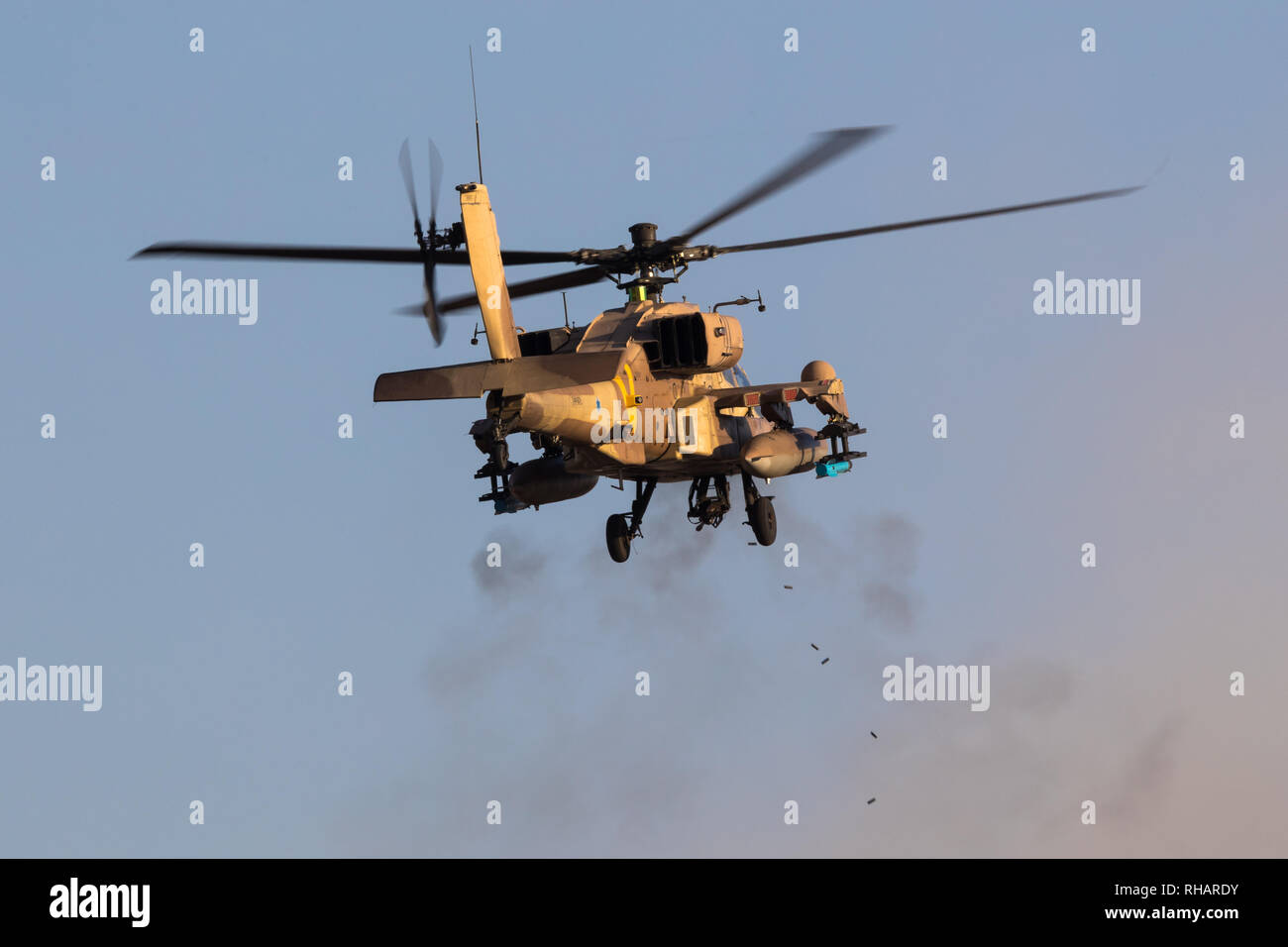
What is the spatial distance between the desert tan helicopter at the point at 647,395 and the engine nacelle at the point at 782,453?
1.2 inches

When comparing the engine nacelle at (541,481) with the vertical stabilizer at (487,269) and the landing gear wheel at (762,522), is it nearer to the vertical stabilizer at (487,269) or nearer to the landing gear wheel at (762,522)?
the landing gear wheel at (762,522)

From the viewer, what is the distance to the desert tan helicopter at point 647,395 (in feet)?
132

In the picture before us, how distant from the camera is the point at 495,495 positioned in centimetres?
4516

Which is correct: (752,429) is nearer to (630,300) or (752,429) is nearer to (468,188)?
(630,300)

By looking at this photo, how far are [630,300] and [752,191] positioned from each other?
562cm

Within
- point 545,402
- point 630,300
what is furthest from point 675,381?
point 545,402

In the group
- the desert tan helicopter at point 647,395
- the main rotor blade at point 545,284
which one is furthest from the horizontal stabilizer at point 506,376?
the main rotor blade at point 545,284

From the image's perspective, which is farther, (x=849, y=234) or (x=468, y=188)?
(x=849, y=234)

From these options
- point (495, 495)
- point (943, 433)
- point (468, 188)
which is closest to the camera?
point (468, 188)

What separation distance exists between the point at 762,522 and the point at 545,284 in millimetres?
7089

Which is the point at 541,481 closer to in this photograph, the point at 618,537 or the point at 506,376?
the point at 618,537
